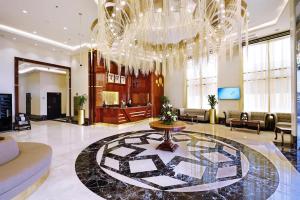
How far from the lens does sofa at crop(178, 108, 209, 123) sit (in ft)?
29.3

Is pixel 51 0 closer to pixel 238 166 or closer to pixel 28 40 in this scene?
pixel 28 40

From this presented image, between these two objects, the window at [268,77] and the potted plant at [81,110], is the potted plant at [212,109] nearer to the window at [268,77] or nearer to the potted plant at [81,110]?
the window at [268,77]

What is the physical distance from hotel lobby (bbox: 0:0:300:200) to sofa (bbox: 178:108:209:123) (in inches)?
Result: 2.6

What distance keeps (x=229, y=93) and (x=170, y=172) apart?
681 cm

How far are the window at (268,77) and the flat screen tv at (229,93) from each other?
15.2 inches

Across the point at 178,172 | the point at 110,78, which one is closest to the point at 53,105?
the point at 110,78

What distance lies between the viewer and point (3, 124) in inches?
263

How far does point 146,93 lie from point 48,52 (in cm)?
640

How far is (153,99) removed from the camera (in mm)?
10844

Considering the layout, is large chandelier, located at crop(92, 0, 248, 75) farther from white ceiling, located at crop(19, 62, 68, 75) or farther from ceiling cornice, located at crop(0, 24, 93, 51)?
white ceiling, located at crop(19, 62, 68, 75)

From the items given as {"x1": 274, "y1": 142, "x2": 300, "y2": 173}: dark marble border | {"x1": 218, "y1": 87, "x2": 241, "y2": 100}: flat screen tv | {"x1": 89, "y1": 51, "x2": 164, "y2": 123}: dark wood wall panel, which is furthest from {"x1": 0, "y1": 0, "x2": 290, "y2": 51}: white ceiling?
{"x1": 274, "y1": 142, "x2": 300, "y2": 173}: dark marble border

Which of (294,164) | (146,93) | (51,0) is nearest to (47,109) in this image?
(146,93)

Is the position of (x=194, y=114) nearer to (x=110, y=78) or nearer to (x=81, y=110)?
(x=110, y=78)

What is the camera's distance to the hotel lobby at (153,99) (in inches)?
99.8
